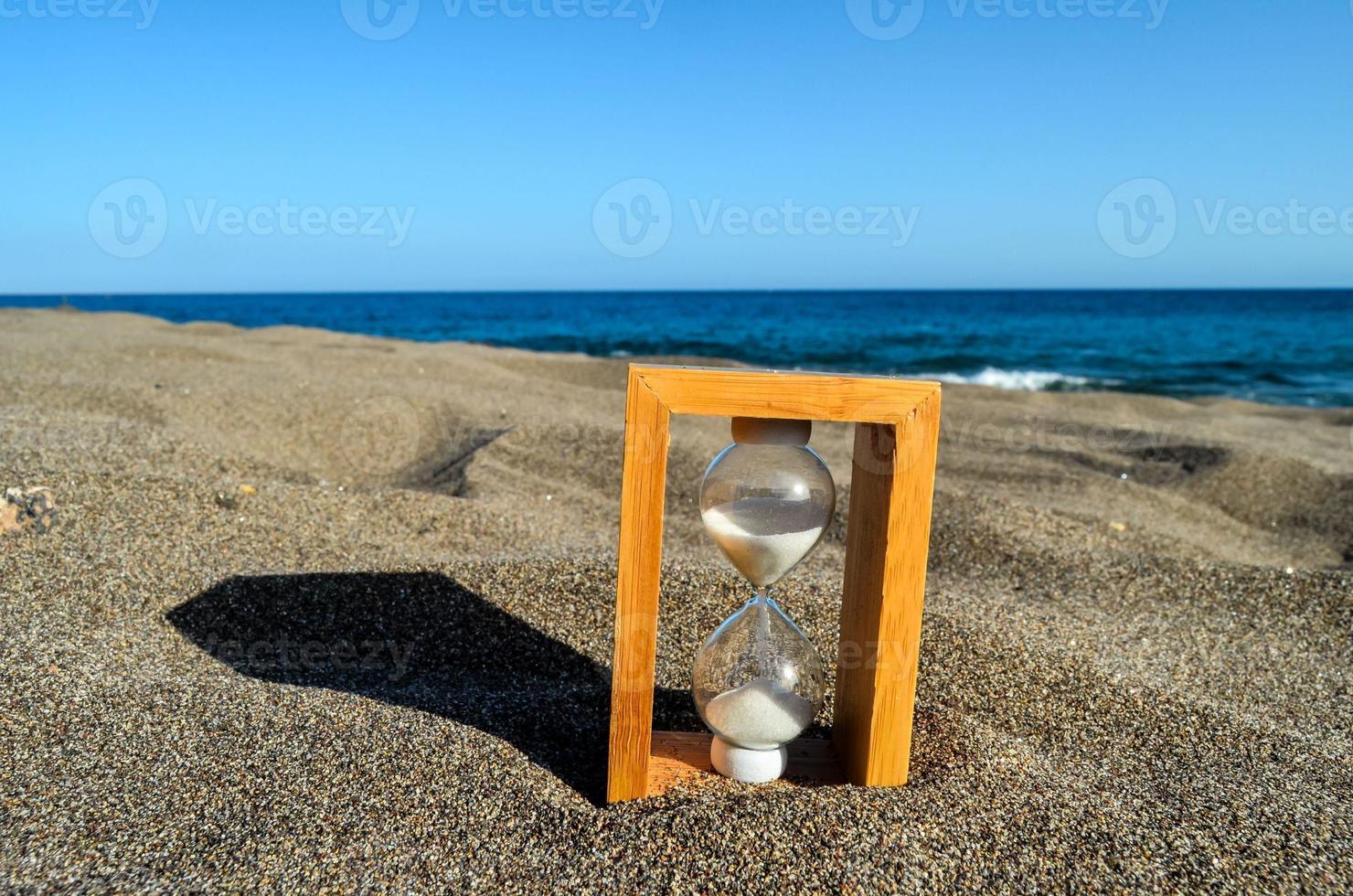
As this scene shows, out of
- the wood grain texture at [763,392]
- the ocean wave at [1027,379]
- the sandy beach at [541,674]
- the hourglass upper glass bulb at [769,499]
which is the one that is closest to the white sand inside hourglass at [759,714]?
the sandy beach at [541,674]

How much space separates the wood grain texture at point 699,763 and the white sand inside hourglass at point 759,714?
0.43 ft

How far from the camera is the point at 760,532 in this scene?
6.51 feet

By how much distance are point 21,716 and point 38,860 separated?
0.72 m

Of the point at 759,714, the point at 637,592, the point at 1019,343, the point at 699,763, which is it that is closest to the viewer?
the point at 637,592

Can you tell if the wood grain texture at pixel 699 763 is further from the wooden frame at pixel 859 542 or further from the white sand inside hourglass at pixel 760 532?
the white sand inside hourglass at pixel 760 532

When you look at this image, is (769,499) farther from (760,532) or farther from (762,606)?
(762,606)

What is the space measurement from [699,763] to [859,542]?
0.68 metres

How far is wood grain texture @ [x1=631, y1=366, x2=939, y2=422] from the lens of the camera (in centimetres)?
198

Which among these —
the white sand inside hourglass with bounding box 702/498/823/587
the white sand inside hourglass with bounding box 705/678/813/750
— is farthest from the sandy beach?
the white sand inside hourglass with bounding box 702/498/823/587

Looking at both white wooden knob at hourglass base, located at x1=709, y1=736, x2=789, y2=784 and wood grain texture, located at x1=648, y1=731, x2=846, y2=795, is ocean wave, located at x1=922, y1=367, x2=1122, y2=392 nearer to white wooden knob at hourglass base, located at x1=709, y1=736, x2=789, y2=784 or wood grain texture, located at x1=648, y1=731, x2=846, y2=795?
wood grain texture, located at x1=648, y1=731, x2=846, y2=795

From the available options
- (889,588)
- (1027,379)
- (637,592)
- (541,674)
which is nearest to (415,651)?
(541,674)

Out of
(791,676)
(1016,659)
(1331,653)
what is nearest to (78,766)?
(791,676)

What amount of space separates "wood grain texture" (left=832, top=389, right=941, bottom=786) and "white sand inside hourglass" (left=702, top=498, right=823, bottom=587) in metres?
Answer: 0.22

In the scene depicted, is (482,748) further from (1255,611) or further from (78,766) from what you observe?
(1255,611)
